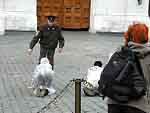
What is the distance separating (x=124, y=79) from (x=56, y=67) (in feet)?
26.1

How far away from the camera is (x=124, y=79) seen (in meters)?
4.23

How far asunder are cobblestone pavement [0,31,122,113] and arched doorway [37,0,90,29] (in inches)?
23.7

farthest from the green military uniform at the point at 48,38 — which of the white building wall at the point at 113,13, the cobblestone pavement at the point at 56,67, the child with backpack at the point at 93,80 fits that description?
the white building wall at the point at 113,13

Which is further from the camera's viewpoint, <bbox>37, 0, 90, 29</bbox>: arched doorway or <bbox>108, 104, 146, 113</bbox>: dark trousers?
<bbox>37, 0, 90, 29</bbox>: arched doorway

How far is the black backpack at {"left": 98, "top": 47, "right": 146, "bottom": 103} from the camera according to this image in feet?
13.9

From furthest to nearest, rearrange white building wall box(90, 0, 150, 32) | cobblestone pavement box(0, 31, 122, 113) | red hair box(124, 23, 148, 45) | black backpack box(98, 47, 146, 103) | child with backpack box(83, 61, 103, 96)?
1. white building wall box(90, 0, 150, 32)
2. child with backpack box(83, 61, 103, 96)
3. cobblestone pavement box(0, 31, 122, 113)
4. red hair box(124, 23, 148, 45)
5. black backpack box(98, 47, 146, 103)

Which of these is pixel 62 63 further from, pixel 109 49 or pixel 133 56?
pixel 133 56

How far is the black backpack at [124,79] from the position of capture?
13.9ft

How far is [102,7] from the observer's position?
68.4 ft

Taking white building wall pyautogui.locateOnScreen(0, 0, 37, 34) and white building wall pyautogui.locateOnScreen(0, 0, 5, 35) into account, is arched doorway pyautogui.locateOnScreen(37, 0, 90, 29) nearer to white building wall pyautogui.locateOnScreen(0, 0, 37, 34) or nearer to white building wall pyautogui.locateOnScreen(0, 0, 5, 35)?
white building wall pyautogui.locateOnScreen(0, 0, 37, 34)

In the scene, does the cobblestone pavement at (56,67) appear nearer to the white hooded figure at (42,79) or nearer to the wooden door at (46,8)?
the white hooded figure at (42,79)

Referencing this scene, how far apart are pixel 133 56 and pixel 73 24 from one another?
56.9 ft

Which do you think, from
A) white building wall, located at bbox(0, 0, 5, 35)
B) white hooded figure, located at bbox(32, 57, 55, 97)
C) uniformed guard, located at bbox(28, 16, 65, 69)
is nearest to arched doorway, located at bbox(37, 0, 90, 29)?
white building wall, located at bbox(0, 0, 5, 35)

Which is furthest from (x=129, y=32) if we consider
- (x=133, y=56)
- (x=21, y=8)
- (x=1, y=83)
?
(x=21, y=8)
